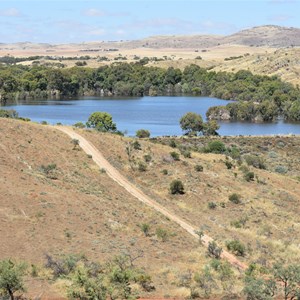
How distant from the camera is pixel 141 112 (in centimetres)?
12825

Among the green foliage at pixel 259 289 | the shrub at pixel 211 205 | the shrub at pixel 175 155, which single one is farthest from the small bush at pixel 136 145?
the green foliage at pixel 259 289

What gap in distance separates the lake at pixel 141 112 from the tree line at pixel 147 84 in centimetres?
718

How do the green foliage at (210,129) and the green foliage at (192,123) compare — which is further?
the green foliage at (192,123)

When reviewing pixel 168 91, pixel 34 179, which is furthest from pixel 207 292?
pixel 168 91

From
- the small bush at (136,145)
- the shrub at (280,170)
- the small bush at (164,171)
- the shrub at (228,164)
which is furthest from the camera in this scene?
the shrub at (280,170)

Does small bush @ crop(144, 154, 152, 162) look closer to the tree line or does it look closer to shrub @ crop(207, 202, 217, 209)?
shrub @ crop(207, 202, 217, 209)

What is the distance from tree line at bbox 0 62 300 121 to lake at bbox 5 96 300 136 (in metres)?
7.18

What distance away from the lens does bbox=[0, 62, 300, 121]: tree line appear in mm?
149625

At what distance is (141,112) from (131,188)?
272 ft

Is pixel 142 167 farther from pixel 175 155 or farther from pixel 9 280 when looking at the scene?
pixel 9 280

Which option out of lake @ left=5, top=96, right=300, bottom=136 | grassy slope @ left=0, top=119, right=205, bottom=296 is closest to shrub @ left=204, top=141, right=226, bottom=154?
lake @ left=5, top=96, right=300, bottom=136

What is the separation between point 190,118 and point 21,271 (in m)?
73.1

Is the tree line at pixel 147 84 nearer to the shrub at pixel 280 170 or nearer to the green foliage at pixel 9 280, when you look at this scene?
the shrub at pixel 280 170

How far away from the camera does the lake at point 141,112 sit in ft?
345
